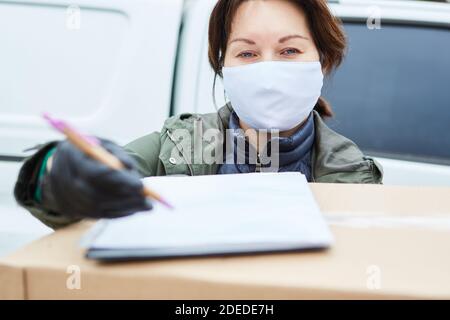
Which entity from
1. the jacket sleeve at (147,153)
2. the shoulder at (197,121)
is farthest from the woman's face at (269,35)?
the jacket sleeve at (147,153)

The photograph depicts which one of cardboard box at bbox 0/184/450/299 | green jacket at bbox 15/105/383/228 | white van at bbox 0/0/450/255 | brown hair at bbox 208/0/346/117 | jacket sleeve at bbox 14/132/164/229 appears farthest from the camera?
white van at bbox 0/0/450/255

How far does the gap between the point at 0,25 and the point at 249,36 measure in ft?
3.34

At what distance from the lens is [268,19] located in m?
1.35

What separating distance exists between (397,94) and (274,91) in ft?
2.19

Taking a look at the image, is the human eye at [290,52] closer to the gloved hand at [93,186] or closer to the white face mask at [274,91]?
the white face mask at [274,91]

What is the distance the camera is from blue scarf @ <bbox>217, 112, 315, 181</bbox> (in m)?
1.39

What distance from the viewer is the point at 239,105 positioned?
1432mm

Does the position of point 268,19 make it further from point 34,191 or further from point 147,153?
point 34,191

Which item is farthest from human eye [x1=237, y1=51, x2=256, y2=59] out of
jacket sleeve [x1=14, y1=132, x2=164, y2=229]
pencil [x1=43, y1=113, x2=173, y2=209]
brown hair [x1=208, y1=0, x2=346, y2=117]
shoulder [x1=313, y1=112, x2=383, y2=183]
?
pencil [x1=43, y1=113, x2=173, y2=209]

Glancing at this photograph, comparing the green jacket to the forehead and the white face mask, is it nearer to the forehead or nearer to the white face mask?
the white face mask

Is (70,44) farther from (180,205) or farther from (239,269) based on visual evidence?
(239,269)

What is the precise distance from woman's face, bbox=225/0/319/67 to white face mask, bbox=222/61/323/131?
29 millimetres

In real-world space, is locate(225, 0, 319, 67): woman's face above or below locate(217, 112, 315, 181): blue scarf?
above

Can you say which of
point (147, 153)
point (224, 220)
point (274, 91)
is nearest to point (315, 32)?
point (274, 91)
